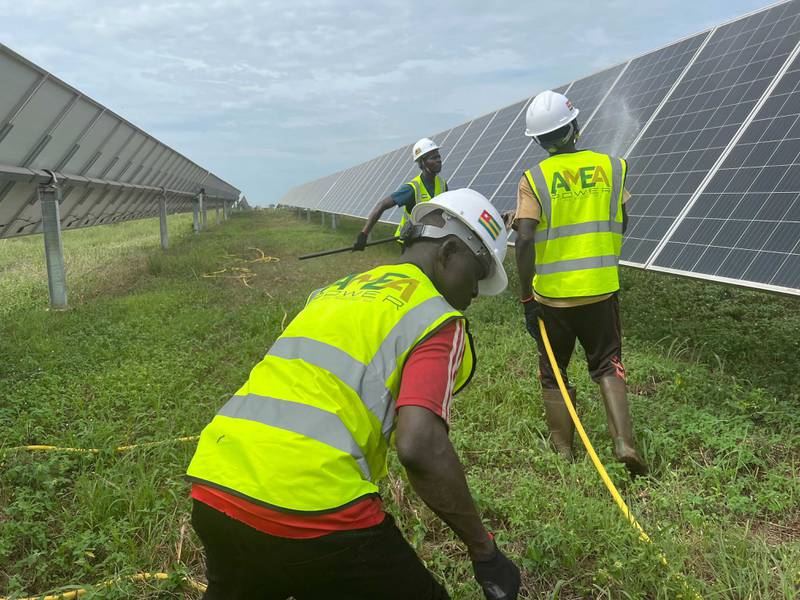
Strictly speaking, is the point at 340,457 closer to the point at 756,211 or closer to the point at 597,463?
the point at 597,463

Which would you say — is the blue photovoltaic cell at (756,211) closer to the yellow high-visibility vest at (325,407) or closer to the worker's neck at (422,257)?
the worker's neck at (422,257)

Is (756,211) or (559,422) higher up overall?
(756,211)

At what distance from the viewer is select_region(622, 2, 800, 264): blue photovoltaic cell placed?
565 cm

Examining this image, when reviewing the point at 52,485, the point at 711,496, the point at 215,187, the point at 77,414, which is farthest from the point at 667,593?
the point at 215,187

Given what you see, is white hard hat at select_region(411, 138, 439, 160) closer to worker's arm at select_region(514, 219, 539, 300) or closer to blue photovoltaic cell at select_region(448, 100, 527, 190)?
worker's arm at select_region(514, 219, 539, 300)

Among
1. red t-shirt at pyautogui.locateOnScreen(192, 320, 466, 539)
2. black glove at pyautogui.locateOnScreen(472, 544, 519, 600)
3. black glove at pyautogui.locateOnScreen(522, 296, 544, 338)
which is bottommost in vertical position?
black glove at pyautogui.locateOnScreen(472, 544, 519, 600)

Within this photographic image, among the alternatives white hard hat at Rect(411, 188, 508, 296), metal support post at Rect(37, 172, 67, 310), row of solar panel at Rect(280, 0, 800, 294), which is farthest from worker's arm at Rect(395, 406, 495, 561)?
metal support post at Rect(37, 172, 67, 310)

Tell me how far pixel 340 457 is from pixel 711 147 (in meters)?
5.77

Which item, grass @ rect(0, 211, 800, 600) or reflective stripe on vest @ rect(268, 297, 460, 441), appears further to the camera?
grass @ rect(0, 211, 800, 600)

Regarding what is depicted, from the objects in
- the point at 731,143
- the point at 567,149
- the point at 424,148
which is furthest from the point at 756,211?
the point at 424,148

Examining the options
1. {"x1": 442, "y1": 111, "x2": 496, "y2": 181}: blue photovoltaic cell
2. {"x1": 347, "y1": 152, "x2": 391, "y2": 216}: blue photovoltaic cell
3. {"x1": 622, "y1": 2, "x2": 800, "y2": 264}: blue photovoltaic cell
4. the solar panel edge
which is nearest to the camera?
the solar panel edge

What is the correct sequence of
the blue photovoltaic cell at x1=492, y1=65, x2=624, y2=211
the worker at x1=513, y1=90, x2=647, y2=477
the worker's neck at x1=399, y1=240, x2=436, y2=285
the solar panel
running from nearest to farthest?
the worker's neck at x1=399, y1=240, x2=436, y2=285, the worker at x1=513, y1=90, x2=647, y2=477, the blue photovoltaic cell at x1=492, y1=65, x2=624, y2=211, the solar panel

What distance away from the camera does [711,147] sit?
575 centimetres

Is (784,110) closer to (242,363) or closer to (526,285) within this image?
(526,285)
